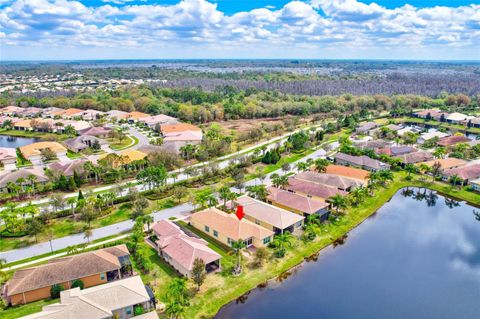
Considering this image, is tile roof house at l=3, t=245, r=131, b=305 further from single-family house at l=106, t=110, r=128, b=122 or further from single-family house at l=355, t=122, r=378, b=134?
single-family house at l=106, t=110, r=128, b=122

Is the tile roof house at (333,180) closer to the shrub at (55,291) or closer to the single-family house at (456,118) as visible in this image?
the shrub at (55,291)

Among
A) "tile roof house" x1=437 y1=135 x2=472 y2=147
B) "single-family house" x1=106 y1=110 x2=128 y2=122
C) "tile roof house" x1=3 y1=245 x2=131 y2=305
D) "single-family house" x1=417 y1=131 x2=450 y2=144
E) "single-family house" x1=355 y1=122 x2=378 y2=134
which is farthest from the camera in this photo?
"single-family house" x1=106 y1=110 x2=128 y2=122

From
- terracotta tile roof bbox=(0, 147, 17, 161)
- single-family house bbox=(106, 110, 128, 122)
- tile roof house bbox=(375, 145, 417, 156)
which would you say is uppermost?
single-family house bbox=(106, 110, 128, 122)

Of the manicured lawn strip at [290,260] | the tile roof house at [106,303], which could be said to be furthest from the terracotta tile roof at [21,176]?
the manicured lawn strip at [290,260]

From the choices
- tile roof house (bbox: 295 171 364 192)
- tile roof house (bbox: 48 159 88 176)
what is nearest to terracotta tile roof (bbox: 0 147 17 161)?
tile roof house (bbox: 48 159 88 176)

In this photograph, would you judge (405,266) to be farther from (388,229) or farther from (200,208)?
(200,208)

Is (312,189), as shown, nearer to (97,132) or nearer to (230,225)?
(230,225)
